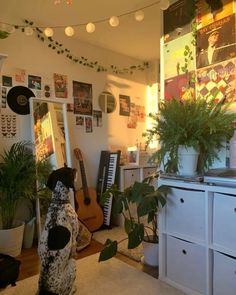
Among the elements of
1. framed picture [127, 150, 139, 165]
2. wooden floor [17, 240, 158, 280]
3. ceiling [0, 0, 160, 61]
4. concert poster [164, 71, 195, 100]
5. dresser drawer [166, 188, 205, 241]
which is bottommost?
wooden floor [17, 240, 158, 280]

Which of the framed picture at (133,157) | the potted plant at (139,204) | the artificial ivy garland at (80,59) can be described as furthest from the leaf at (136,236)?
the artificial ivy garland at (80,59)

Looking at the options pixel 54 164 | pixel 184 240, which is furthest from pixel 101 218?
pixel 184 240

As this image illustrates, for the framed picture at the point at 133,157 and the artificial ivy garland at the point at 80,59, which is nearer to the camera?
the artificial ivy garland at the point at 80,59

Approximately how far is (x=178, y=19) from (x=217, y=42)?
0.46 meters

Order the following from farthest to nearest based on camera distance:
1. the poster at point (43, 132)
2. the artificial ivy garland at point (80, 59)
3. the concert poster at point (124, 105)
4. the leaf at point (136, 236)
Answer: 1. the concert poster at point (124, 105)
2. the artificial ivy garland at point (80, 59)
3. the poster at point (43, 132)
4. the leaf at point (136, 236)

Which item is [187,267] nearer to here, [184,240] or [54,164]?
[184,240]

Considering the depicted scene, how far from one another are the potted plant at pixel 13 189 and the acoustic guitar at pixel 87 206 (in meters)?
0.65

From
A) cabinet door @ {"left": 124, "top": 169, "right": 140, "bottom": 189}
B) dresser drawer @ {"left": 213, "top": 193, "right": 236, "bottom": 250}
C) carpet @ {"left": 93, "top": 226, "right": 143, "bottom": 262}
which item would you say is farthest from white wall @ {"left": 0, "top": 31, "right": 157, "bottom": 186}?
dresser drawer @ {"left": 213, "top": 193, "right": 236, "bottom": 250}

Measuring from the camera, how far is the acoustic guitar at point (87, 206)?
10.6ft

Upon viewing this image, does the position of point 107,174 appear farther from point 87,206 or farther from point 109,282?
point 109,282

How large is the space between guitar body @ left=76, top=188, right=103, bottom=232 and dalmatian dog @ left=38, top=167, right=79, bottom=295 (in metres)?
1.42

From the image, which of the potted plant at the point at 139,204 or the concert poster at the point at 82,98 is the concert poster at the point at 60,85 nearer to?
the concert poster at the point at 82,98

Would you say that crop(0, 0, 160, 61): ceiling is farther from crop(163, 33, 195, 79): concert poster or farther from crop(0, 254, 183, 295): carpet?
crop(0, 254, 183, 295): carpet

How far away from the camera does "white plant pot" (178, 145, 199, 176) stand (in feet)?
6.28
